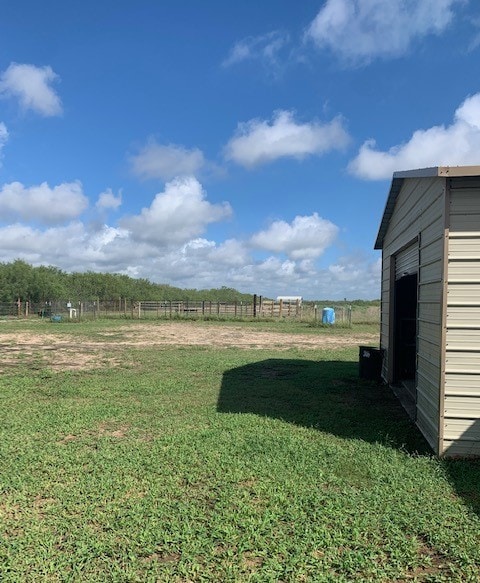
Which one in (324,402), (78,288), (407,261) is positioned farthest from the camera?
(78,288)

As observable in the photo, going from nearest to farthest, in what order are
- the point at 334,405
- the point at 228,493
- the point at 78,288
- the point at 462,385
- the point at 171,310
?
1. the point at 228,493
2. the point at 462,385
3. the point at 334,405
4. the point at 171,310
5. the point at 78,288

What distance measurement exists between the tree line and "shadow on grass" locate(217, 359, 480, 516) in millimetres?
31064

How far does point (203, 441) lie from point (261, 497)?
149 centimetres

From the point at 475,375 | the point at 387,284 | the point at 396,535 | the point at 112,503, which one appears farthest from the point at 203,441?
the point at 387,284

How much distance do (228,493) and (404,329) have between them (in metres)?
6.14

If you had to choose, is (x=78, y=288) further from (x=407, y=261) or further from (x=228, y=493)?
(x=228, y=493)

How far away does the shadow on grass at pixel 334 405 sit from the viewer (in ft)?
14.2

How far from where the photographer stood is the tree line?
4628 cm

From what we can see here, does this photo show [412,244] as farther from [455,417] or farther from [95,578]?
[95,578]

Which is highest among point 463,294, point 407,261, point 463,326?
point 407,261

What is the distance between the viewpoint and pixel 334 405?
6.81 metres

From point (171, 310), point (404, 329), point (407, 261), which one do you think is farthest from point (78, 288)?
point (407, 261)

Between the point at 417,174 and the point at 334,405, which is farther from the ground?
the point at 417,174

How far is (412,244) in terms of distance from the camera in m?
6.59
